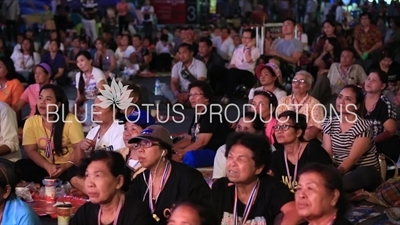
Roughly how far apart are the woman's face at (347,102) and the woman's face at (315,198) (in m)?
2.31

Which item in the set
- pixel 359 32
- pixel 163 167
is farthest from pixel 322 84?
pixel 163 167

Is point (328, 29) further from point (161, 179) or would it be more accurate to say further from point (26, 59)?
point (161, 179)

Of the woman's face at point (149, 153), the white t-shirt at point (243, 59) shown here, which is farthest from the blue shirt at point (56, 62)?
the woman's face at point (149, 153)

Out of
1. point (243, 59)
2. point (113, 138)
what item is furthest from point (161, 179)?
point (243, 59)

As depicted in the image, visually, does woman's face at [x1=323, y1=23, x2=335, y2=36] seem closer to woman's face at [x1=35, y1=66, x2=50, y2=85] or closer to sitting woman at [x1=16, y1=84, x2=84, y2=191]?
woman's face at [x1=35, y1=66, x2=50, y2=85]

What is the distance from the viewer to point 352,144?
556cm

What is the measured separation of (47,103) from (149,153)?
1.91 meters

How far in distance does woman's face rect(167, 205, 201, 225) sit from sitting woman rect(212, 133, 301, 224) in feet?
2.15

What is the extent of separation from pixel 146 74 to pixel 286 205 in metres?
10.2

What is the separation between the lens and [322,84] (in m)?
8.89

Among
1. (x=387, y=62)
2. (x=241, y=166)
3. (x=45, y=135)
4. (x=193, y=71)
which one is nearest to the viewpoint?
(x=241, y=166)

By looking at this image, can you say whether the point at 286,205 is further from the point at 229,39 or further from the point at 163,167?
the point at 229,39

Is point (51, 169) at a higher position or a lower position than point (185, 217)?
lower

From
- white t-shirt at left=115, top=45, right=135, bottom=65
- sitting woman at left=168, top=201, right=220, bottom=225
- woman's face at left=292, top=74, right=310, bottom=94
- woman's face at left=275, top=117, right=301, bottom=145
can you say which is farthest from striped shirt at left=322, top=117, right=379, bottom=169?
white t-shirt at left=115, top=45, right=135, bottom=65
